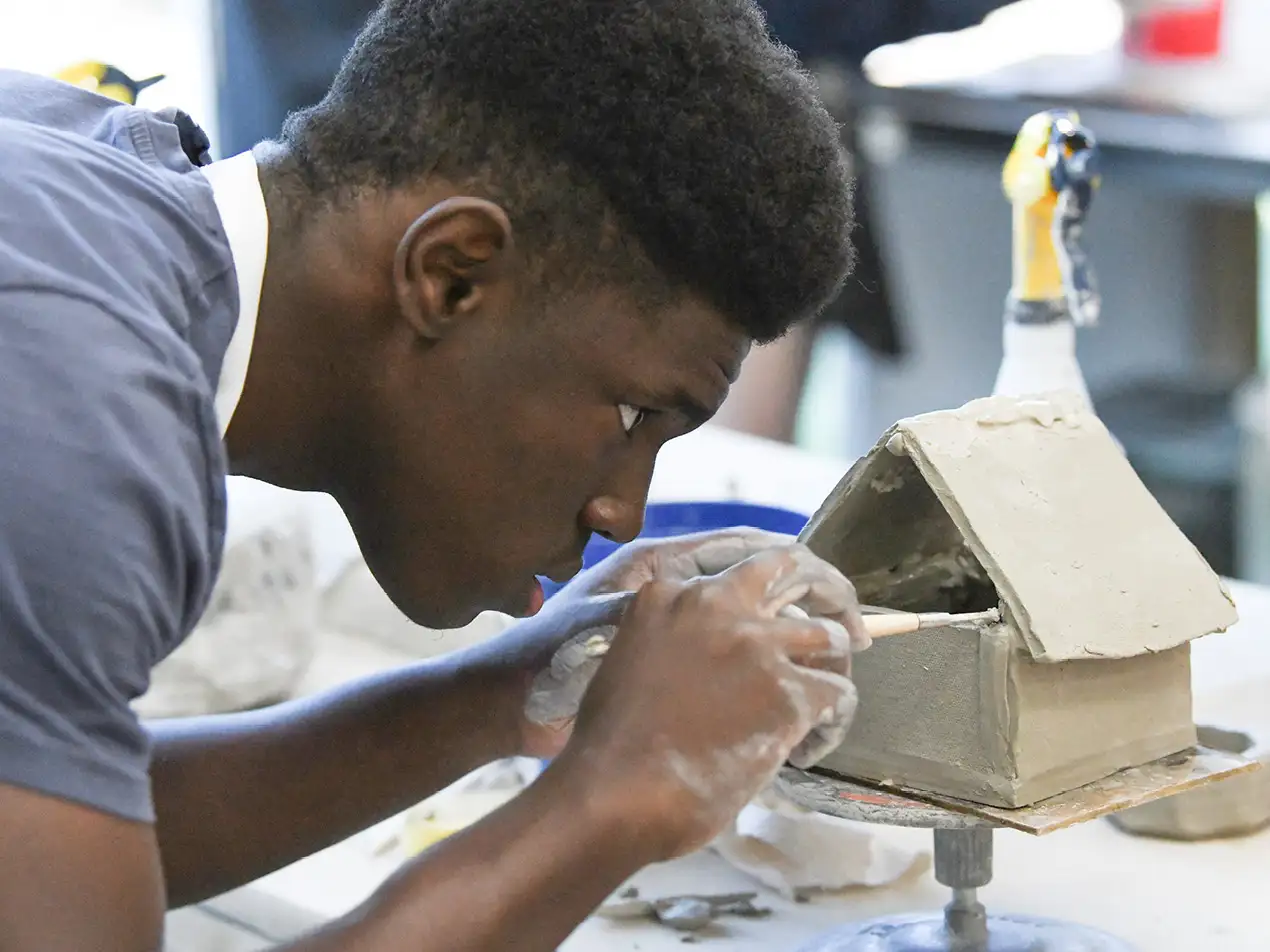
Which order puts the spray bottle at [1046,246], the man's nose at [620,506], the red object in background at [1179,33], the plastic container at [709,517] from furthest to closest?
the red object in background at [1179,33] < the spray bottle at [1046,246] < the plastic container at [709,517] < the man's nose at [620,506]

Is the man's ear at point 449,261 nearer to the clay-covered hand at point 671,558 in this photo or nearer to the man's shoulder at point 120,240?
the man's shoulder at point 120,240

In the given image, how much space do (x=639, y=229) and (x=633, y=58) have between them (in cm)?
9

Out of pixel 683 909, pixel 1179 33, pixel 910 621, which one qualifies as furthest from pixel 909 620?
pixel 1179 33

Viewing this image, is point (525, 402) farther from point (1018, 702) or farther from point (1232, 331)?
point (1232, 331)

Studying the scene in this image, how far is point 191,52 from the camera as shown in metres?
2.77

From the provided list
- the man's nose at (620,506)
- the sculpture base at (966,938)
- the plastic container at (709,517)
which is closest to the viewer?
the man's nose at (620,506)

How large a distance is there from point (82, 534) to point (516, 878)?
0.27 meters

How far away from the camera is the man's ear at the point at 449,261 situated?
807mm

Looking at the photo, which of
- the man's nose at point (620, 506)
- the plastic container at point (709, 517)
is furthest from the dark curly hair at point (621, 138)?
the plastic container at point (709, 517)

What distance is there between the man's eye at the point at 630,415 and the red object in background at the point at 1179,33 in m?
1.62

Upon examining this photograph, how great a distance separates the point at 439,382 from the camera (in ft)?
2.83

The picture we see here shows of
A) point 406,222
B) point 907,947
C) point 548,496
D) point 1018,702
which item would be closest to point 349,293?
point 406,222

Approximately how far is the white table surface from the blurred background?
1.10 meters

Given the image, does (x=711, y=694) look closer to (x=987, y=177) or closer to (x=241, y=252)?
(x=241, y=252)
